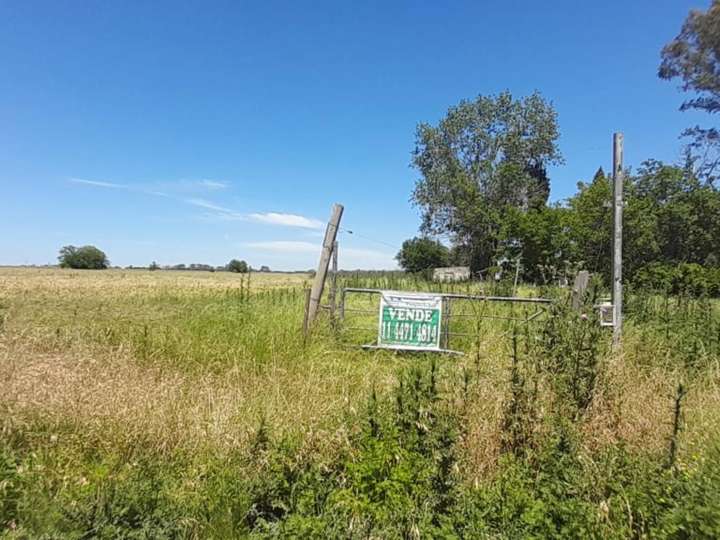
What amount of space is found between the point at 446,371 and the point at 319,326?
108 inches

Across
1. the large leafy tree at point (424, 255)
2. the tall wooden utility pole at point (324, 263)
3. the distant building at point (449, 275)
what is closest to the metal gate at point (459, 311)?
the tall wooden utility pole at point (324, 263)

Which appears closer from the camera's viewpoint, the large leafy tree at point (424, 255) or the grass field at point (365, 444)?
the grass field at point (365, 444)

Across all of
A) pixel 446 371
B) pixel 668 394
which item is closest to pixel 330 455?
pixel 446 371

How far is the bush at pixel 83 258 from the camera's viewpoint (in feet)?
294

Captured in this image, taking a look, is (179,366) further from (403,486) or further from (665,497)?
(665,497)

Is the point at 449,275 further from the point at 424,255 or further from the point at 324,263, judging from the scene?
the point at 424,255

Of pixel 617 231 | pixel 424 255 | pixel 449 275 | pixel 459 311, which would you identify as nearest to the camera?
pixel 617 231

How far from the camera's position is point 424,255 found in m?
51.8

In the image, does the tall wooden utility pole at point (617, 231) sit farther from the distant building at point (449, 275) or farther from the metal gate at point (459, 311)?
the distant building at point (449, 275)

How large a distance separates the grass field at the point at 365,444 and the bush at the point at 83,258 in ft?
342

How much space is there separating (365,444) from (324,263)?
374 centimetres

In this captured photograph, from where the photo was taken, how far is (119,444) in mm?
3094

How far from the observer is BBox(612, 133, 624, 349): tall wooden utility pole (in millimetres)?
4521

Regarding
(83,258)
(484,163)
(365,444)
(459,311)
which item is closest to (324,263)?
(459,311)
